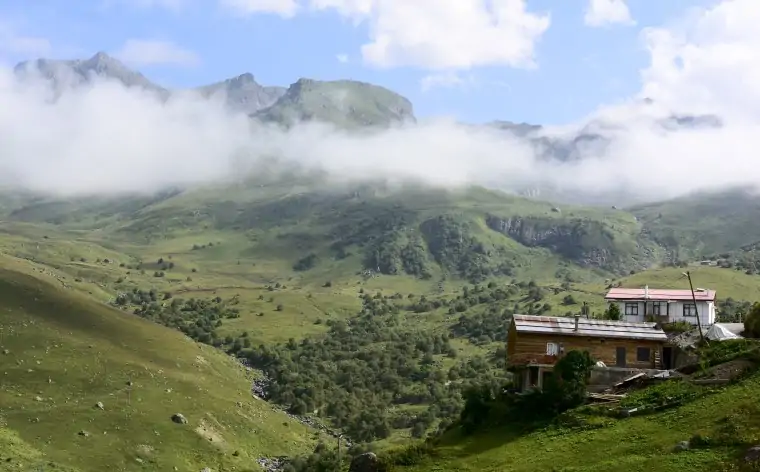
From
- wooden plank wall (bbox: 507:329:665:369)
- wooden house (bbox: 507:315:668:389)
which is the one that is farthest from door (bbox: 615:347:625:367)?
wooden plank wall (bbox: 507:329:665:369)

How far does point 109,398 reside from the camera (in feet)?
483

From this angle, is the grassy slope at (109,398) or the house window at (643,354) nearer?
the house window at (643,354)

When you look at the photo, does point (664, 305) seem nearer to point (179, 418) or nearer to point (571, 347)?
point (571, 347)

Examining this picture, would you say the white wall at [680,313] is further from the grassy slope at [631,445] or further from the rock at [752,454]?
the rock at [752,454]

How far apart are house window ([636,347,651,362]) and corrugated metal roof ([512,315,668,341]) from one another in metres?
1.28

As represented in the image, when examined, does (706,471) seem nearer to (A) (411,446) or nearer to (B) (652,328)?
(A) (411,446)

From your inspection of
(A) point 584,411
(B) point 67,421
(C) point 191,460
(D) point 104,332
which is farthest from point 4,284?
(A) point 584,411

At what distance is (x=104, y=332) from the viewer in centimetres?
18338

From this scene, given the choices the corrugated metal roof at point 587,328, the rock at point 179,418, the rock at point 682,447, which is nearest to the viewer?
the rock at point 682,447

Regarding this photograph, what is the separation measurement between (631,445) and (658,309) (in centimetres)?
6724

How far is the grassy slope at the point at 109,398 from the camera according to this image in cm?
12875

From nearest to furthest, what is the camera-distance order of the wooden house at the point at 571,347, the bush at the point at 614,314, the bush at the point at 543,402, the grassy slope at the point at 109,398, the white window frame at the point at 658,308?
the bush at the point at 543,402, the wooden house at the point at 571,347, the bush at the point at 614,314, the white window frame at the point at 658,308, the grassy slope at the point at 109,398

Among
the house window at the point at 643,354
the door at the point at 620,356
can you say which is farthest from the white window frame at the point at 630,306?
the door at the point at 620,356

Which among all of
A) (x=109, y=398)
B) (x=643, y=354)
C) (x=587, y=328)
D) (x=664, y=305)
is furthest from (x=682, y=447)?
(x=109, y=398)
